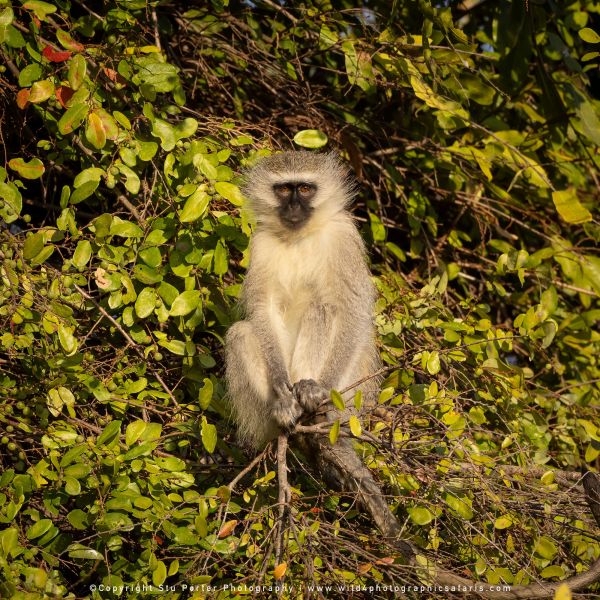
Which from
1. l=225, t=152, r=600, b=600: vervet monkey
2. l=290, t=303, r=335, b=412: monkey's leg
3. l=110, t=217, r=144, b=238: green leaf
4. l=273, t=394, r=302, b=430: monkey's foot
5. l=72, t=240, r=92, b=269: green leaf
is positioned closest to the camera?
l=72, t=240, r=92, b=269: green leaf

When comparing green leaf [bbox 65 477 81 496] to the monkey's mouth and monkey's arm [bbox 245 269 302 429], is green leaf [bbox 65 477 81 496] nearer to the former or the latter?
monkey's arm [bbox 245 269 302 429]

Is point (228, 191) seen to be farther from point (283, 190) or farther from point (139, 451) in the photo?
point (139, 451)

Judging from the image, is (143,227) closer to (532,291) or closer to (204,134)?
(204,134)

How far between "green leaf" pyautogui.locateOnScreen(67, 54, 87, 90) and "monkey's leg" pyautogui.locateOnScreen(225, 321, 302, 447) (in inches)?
63.6

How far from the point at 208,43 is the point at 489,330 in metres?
2.68

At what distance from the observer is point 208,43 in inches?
209

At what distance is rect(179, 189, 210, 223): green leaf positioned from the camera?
371 cm

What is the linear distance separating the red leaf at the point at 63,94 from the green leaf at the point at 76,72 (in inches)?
8.1

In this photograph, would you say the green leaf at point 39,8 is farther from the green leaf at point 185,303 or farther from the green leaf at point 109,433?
the green leaf at point 109,433

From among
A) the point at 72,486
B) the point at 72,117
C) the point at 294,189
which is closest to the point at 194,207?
the point at 72,117

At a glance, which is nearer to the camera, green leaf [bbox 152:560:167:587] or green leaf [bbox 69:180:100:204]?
green leaf [bbox 152:560:167:587]

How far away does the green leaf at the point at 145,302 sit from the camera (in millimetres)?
3840

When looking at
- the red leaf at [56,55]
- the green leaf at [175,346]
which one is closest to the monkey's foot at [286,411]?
the green leaf at [175,346]

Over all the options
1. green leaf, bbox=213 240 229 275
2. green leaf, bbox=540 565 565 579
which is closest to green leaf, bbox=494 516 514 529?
green leaf, bbox=540 565 565 579
